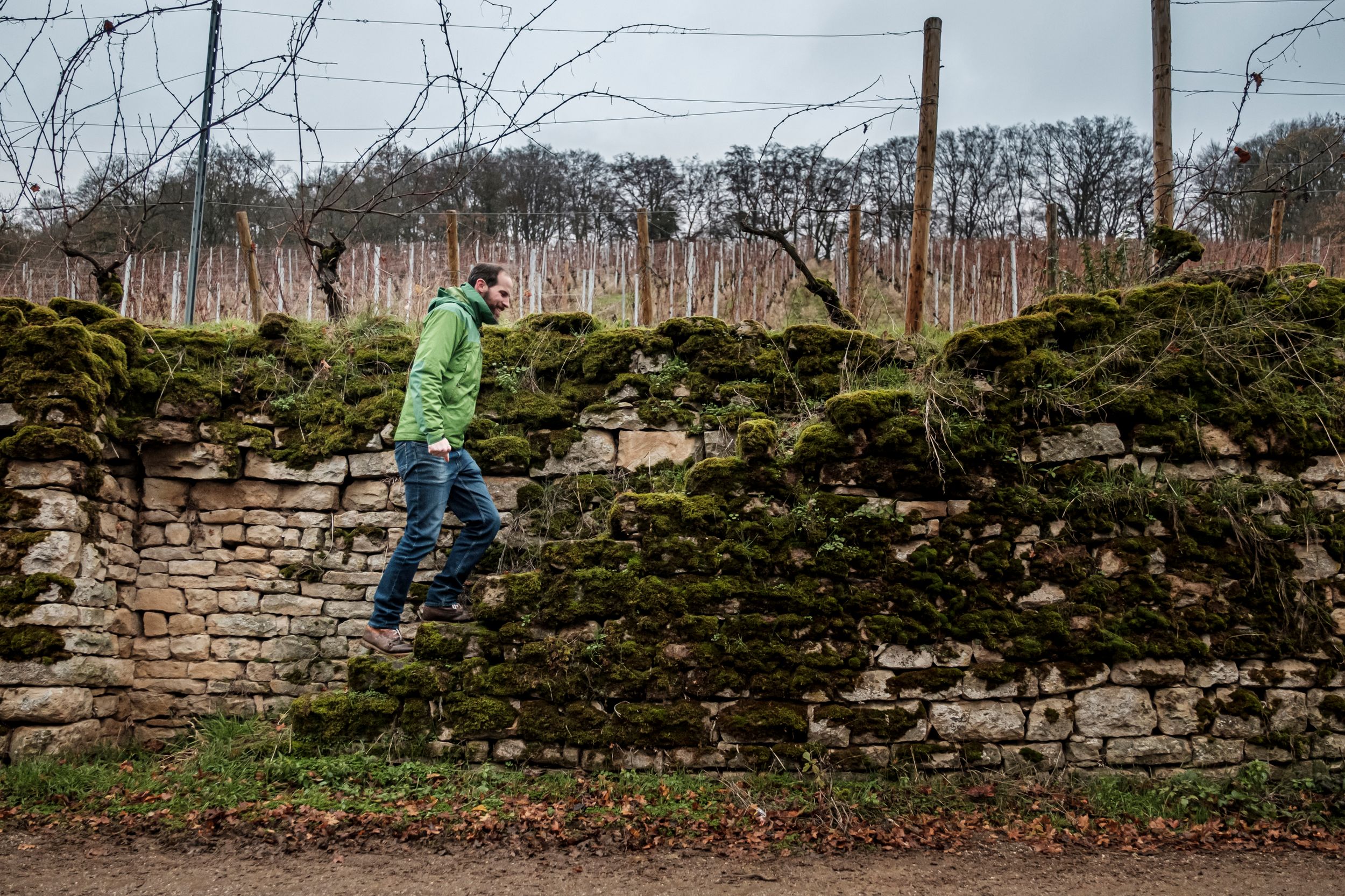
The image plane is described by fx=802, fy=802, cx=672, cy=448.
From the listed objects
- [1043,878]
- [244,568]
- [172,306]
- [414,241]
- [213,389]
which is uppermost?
[414,241]

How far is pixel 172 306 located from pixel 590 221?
7.58 meters

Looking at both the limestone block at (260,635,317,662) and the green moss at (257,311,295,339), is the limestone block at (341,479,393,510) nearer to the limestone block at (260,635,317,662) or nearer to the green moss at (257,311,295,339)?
the limestone block at (260,635,317,662)

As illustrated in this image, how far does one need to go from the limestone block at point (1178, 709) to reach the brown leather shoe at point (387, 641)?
14.5 feet

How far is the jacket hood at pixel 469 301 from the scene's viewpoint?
16.5 ft

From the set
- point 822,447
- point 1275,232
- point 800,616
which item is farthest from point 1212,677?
point 1275,232

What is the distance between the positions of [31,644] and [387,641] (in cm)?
205

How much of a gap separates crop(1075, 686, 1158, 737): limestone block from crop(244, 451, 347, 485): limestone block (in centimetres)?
499

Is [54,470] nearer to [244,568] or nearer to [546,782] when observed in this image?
[244,568]

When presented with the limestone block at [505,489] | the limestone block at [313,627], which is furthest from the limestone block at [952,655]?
the limestone block at [313,627]

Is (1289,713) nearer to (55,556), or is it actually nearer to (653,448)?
(653,448)

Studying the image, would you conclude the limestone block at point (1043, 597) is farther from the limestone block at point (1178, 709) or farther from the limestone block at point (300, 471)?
the limestone block at point (300, 471)

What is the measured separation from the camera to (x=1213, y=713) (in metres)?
4.57

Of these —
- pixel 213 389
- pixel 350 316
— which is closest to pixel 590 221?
pixel 350 316

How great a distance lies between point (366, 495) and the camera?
5.72 m
